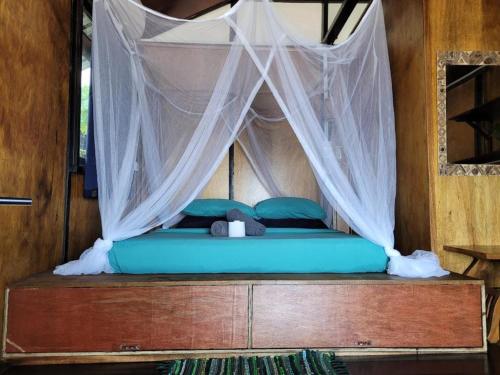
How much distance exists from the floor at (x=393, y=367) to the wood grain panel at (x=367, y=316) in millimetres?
75

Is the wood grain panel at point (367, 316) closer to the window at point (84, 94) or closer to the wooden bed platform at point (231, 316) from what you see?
the wooden bed platform at point (231, 316)

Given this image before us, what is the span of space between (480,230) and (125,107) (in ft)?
8.29

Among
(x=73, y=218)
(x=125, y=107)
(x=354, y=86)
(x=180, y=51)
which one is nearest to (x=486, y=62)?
(x=354, y=86)

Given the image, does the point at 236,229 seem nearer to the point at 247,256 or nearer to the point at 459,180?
the point at 247,256

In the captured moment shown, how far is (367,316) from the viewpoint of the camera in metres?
1.98

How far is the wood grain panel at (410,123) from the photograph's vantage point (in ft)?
8.44

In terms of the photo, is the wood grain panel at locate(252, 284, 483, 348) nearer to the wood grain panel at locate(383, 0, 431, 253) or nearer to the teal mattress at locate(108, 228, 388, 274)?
the teal mattress at locate(108, 228, 388, 274)

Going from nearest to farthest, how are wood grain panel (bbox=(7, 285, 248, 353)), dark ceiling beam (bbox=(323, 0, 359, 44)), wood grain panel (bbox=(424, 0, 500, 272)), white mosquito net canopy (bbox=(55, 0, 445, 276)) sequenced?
wood grain panel (bbox=(7, 285, 248, 353)), white mosquito net canopy (bbox=(55, 0, 445, 276)), wood grain panel (bbox=(424, 0, 500, 272)), dark ceiling beam (bbox=(323, 0, 359, 44))

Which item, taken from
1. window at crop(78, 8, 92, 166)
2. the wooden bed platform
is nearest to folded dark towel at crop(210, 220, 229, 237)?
the wooden bed platform

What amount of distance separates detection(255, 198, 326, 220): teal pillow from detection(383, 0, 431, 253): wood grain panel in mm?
752

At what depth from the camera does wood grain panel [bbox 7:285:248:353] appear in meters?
1.89

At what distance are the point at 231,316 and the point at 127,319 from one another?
0.55m

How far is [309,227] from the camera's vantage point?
3.26 metres

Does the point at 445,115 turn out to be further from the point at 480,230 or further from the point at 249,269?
the point at 249,269
